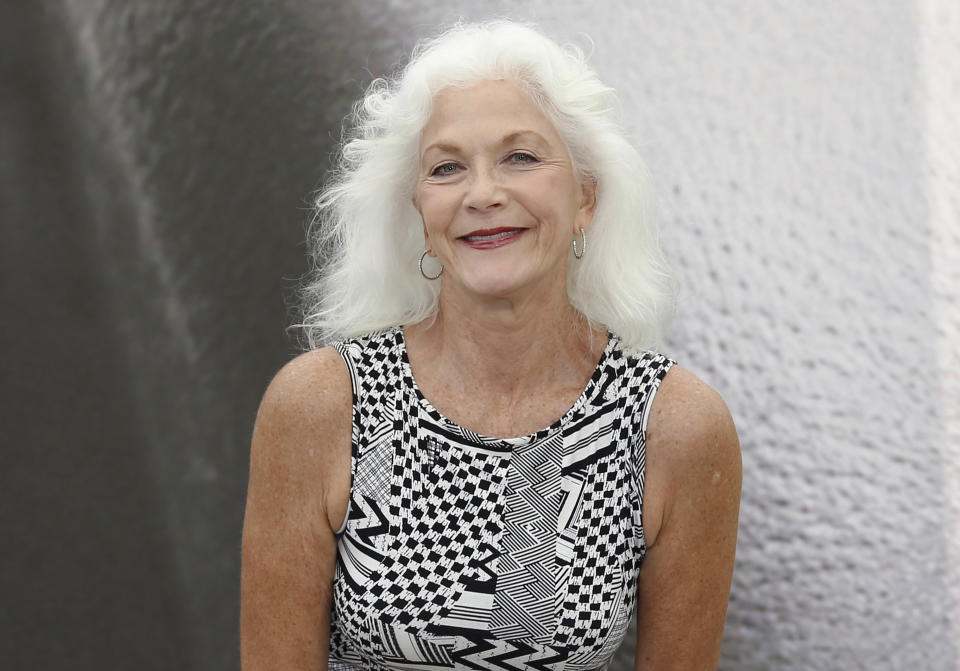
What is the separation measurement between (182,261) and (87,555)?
1.73ft

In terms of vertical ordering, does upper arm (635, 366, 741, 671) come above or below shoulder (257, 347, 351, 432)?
below

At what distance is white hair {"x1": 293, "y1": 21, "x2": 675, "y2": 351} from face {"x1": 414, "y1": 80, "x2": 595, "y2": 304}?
0.10 feet

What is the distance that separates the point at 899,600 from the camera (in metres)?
1.62

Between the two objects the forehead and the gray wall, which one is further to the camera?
the gray wall

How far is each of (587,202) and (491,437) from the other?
1.06 feet

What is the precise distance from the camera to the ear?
1294 mm

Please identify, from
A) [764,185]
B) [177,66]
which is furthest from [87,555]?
[764,185]

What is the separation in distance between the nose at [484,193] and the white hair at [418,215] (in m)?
0.11

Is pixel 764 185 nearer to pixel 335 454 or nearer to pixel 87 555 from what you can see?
pixel 335 454

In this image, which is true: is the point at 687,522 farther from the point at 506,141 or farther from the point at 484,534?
the point at 506,141

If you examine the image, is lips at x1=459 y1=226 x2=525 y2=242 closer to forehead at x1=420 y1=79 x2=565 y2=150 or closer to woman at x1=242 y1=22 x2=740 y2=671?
woman at x1=242 y1=22 x2=740 y2=671

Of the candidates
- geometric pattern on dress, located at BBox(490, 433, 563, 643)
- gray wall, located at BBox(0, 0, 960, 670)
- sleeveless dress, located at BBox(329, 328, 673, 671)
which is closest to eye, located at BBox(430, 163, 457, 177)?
sleeveless dress, located at BBox(329, 328, 673, 671)

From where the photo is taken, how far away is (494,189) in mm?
1172

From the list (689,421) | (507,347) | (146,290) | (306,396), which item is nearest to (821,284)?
(689,421)
